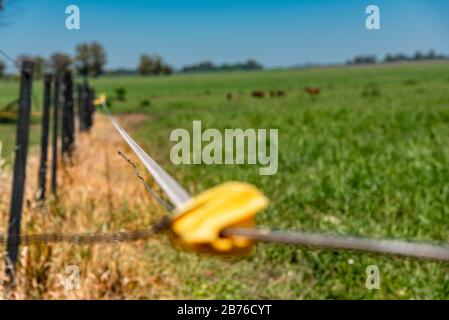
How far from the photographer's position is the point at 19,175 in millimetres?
3049

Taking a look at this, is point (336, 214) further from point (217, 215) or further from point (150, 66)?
point (150, 66)

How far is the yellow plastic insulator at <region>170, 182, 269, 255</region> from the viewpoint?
2.05 feet

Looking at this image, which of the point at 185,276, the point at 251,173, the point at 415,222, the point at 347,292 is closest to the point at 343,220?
the point at 415,222

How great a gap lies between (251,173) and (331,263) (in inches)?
102

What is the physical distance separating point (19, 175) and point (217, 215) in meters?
2.63

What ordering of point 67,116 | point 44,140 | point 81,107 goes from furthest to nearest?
point 81,107
point 67,116
point 44,140

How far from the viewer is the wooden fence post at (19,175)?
2.88 meters

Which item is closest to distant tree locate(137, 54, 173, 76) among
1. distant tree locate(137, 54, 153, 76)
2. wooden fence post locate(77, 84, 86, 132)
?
distant tree locate(137, 54, 153, 76)

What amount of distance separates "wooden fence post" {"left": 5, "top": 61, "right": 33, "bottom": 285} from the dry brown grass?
66 mm

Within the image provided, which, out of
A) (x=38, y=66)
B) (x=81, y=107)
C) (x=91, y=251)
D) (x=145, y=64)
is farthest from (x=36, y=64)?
(x=145, y=64)

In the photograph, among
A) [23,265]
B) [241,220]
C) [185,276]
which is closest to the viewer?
[241,220]

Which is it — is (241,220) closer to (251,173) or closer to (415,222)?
(415,222)

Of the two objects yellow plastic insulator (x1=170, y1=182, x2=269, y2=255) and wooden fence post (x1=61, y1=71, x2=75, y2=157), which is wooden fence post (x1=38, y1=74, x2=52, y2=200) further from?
yellow plastic insulator (x1=170, y1=182, x2=269, y2=255)
